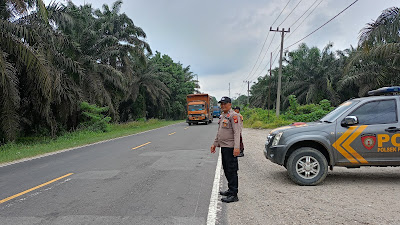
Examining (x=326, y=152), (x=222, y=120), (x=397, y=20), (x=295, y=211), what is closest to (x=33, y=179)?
(x=222, y=120)

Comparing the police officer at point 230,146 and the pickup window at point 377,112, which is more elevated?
the pickup window at point 377,112

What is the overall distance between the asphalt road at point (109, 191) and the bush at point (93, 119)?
12424mm

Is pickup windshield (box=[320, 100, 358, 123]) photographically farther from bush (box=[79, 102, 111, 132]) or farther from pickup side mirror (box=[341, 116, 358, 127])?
bush (box=[79, 102, 111, 132])

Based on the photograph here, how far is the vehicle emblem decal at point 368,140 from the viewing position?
590 cm

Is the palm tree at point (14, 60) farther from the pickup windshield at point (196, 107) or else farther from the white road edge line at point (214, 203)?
the pickup windshield at point (196, 107)

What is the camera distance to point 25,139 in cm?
1795

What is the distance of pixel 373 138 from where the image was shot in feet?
19.4

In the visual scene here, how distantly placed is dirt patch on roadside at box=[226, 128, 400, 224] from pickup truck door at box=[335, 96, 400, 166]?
0.57 meters

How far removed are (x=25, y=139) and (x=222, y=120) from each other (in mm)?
17078

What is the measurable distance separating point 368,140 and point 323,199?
1787 millimetres

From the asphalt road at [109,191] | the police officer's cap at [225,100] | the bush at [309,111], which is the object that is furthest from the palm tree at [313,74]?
the police officer's cap at [225,100]

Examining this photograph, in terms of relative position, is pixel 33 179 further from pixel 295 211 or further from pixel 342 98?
pixel 342 98

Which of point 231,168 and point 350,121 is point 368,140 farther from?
point 231,168

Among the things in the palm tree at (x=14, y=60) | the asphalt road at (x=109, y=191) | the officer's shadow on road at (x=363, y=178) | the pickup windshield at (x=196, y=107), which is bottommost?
the asphalt road at (x=109, y=191)
